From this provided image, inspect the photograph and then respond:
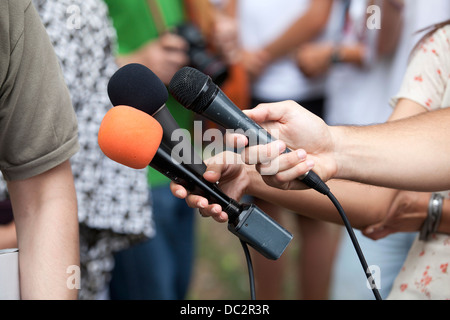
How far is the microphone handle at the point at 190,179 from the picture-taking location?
3.15ft

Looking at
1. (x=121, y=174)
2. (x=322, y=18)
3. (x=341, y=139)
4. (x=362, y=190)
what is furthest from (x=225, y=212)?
(x=322, y=18)

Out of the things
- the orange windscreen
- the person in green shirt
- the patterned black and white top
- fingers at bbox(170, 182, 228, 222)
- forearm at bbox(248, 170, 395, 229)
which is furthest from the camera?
the person in green shirt

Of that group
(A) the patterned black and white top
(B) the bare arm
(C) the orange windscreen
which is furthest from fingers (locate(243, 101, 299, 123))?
(A) the patterned black and white top

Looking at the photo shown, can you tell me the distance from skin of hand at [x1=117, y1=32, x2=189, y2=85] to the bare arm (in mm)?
1096

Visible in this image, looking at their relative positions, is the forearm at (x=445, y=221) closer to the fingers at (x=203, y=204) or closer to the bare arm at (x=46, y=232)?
the fingers at (x=203, y=204)

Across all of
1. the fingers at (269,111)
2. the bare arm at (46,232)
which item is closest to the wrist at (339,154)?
the fingers at (269,111)

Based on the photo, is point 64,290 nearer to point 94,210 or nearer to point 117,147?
point 117,147

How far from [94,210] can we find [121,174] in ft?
0.51

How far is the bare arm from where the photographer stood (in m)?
1.07

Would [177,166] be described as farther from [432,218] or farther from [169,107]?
[169,107]

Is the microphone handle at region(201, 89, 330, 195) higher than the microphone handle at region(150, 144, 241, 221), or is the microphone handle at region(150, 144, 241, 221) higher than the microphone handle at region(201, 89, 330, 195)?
the microphone handle at region(201, 89, 330, 195)

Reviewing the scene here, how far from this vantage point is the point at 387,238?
1.54m

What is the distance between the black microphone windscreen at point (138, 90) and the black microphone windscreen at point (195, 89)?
39mm

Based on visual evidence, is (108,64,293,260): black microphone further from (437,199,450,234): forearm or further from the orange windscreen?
(437,199,450,234): forearm
